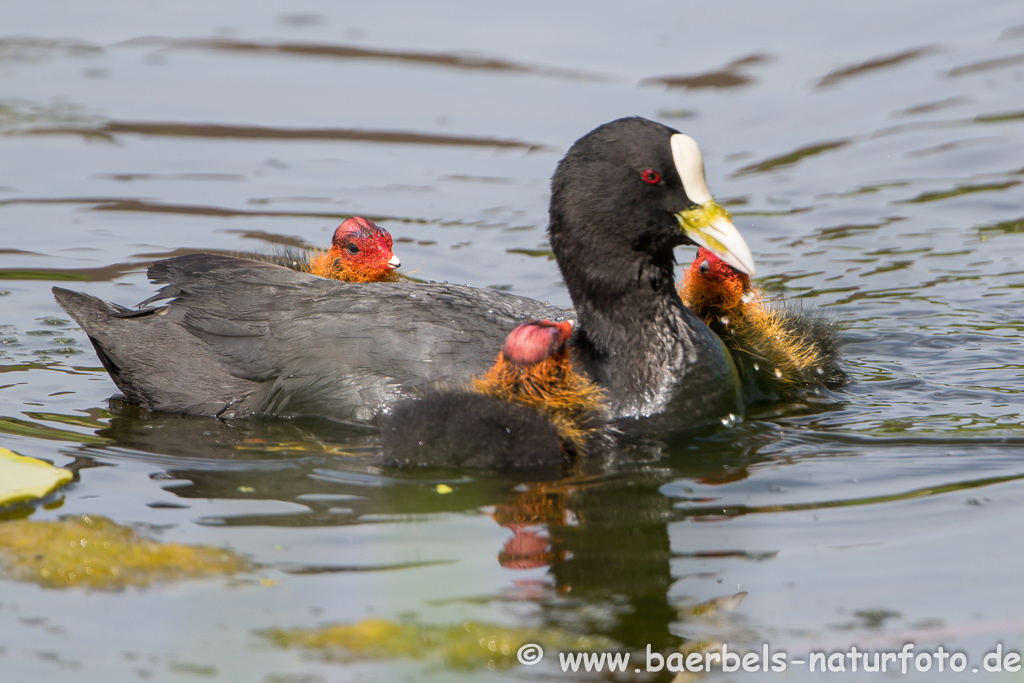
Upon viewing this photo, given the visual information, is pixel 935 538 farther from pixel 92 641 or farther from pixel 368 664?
pixel 92 641

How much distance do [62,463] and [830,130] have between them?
22.4 ft

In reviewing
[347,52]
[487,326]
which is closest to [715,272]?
[487,326]

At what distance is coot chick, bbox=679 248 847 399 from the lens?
18.9 ft

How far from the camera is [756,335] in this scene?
5770 millimetres

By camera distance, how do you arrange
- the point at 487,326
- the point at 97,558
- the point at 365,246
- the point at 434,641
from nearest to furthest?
the point at 434,641 < the point at 97,558 < the point at 487,326 < the point at 365,246

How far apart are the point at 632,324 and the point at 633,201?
0.51 meters

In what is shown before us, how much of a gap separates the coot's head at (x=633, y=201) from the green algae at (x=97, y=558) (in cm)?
204

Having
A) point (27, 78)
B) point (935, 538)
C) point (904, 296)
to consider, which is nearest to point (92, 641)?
point (935, 538)

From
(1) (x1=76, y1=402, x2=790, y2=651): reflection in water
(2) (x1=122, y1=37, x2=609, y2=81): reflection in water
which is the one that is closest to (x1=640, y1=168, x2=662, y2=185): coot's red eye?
(1) (x1=76, y1=402, x2=790, y2=651): reflection in water

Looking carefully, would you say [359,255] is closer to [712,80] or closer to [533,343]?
[533,343]

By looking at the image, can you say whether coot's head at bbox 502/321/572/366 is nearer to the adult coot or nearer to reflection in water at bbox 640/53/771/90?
the adult coot

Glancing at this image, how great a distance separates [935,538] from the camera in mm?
4055

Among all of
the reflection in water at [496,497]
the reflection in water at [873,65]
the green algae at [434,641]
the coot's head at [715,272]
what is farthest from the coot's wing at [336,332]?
the reflection in water at [873,65]

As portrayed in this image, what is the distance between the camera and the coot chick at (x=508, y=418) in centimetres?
469
